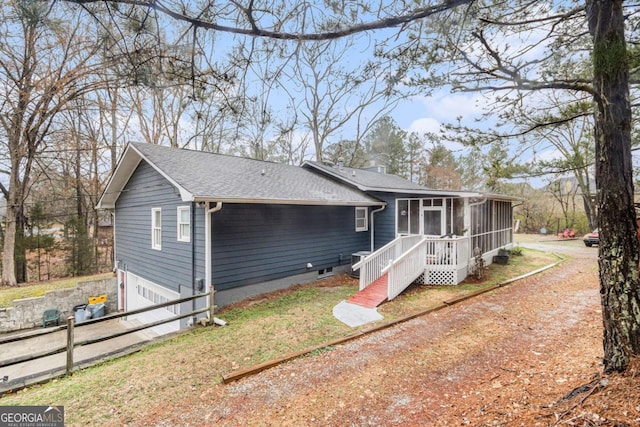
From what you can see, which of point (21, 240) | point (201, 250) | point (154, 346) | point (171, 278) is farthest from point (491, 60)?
point (21, 240)

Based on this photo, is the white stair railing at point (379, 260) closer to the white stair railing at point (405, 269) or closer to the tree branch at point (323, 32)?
the white stair railing at point (405, 269)

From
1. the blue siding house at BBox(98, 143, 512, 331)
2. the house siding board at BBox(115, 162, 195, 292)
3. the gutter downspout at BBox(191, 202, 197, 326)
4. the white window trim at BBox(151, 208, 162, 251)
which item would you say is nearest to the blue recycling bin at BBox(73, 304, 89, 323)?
the blue siding house at BBox(98, 143, 512, 331)

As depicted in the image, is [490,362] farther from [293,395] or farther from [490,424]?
[293,395]

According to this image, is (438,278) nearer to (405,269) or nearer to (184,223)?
(405,269)

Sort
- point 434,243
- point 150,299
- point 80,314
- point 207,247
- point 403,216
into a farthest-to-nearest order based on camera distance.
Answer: point 403,216 < point 80,314 < point 150,299 < point 434,243 < point 207,247

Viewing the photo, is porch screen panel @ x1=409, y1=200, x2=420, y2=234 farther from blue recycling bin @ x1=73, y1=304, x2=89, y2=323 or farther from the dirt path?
blue recycling bin @ x1=73, y1=304, x2=89, y2=323

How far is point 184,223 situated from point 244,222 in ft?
5.44

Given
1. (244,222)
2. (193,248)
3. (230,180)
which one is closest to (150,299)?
(193,248)

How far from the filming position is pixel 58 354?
7.71 metres

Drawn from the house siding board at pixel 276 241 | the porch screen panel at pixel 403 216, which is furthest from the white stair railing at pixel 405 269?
the house siding board at pixel 276 241

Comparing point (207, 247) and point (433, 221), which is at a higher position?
point (433, 221)

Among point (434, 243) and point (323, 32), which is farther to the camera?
point (434, 243)

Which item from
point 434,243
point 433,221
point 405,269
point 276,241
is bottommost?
point 405,269

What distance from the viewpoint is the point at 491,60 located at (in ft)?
13.5
